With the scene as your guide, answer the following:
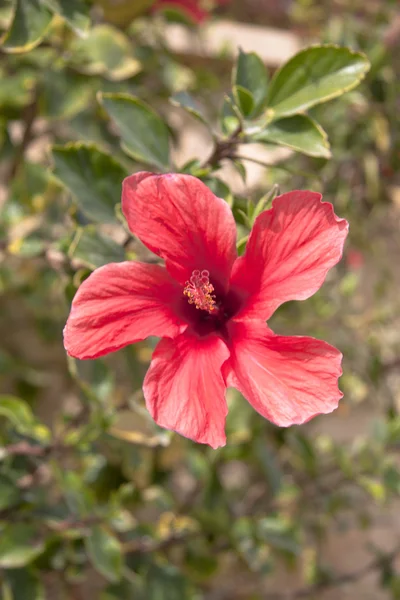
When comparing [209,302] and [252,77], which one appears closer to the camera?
[209,302]

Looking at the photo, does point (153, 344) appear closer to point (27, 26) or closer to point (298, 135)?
point (298, 135)

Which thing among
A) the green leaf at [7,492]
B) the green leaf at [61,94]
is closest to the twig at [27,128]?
the green leaf at [61,94]

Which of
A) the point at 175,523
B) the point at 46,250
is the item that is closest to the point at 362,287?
the point at 175,523

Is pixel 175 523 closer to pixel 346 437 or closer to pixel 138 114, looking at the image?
pixel 138 114

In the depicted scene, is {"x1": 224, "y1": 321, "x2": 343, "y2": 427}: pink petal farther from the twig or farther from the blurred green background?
the twig

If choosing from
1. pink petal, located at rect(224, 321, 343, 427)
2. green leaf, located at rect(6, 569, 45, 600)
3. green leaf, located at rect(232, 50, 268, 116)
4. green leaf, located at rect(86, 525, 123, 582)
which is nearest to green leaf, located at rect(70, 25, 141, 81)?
green leaf, located at rect(232, 50, 268, 116)

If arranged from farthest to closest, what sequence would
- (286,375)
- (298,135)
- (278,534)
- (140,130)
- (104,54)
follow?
(278,534), (104,54), (140,130), (298,135), (286,375)

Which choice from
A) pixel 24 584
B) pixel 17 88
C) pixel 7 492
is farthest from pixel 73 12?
pixel 24 584

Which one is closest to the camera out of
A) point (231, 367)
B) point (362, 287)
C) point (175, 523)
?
point (231, 367)
